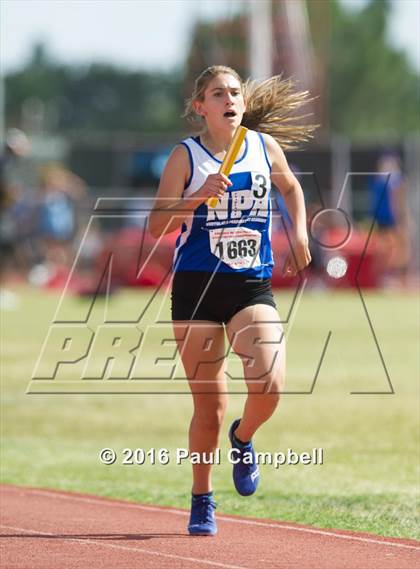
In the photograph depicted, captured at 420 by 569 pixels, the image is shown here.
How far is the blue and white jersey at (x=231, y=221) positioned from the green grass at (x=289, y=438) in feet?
5.60

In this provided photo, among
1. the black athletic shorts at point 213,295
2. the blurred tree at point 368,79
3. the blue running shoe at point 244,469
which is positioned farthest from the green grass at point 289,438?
the blurred tree at point 368,79

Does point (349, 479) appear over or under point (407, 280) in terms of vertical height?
under

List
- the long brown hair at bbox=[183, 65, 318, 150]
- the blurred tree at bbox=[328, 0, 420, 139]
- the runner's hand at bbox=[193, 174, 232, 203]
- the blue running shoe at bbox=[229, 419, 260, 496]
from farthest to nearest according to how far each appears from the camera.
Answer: the blurred tree at bbox=[328, 0, 420, 139]
the long brown hair at bbox=[183, 65, 318, 150]
the blue running shoe at bbox=[229, 419, 260, 496]
the runner's hand at bbox=[193, 174, 232, 203]

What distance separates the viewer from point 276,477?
10133mm

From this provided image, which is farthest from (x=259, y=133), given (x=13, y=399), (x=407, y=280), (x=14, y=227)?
(x=14, y=227)

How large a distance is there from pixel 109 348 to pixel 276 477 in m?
8.44

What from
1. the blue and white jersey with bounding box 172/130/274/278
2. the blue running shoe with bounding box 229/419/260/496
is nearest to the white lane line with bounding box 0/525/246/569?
the blue running shoe with bounding box 229/419/260/496

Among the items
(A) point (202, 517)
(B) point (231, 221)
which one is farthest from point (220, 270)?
(A) point (202, 517)

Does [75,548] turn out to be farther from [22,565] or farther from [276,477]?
[276,477]

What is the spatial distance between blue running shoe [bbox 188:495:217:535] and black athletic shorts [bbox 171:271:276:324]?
3.33 feet

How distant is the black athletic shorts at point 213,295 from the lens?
7559 millimetres

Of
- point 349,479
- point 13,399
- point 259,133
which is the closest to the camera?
point 259,133

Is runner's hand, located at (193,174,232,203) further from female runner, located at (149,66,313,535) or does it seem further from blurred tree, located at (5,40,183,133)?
blurred tree, located at (5,40,183,133)

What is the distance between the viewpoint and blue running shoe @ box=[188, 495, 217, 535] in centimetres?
766
